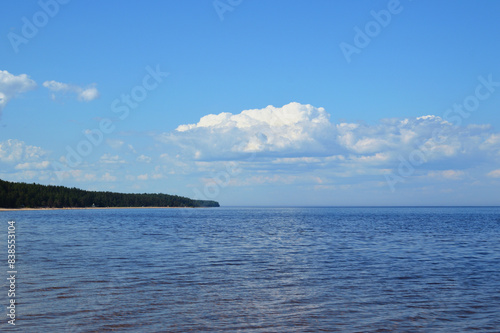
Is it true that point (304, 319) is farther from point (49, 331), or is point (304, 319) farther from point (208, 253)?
point (208, 253)

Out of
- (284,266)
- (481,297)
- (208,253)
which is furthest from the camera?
(208,253)

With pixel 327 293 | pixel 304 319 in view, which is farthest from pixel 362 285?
pixel 304 319

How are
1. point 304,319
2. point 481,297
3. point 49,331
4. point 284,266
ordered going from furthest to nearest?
1. point 284,266
2. point 481,297
3. point 304,319
4. point 49,331

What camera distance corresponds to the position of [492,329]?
16516 millimetres

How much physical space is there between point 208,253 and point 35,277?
17263 millimetres

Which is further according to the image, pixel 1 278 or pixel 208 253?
pixel 208 253

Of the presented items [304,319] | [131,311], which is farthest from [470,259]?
[131,311]

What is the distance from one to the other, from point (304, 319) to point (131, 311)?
752 cm

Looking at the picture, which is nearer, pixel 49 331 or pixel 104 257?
pixel 49 331

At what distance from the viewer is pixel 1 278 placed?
25.4m

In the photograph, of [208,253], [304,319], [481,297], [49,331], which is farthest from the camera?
[208,253]

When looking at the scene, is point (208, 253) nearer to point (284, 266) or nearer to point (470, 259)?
point (284, 266)

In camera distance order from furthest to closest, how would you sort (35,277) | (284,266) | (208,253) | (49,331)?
(208,253) → (284,266) → (35,277) → (49,331)

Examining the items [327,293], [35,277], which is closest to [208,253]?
[35,277]
